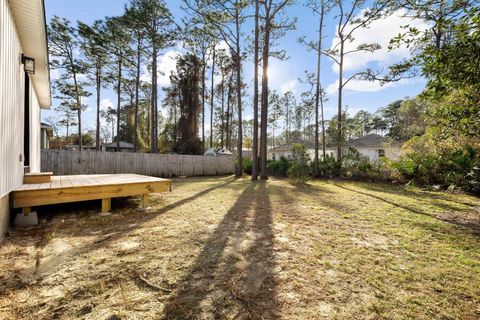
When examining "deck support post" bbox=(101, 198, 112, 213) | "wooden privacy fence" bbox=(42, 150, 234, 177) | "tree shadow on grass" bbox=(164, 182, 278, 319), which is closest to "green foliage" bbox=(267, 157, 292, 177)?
"wooden privacy fence" bbox=(42, 150, 234, 177)

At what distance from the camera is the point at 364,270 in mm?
1819

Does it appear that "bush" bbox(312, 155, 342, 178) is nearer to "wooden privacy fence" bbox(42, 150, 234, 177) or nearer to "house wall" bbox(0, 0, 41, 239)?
"wooden privacy fence" bbox(42, 150, 234, 177)

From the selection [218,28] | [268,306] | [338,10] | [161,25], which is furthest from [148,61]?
[268,306]

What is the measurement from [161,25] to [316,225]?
14087 millimetres

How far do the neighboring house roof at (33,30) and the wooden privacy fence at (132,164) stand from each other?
4.37 meters

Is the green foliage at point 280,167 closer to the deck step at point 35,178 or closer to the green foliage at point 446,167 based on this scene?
the green foliage at point 446,167

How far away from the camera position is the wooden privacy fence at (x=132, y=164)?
324 inches

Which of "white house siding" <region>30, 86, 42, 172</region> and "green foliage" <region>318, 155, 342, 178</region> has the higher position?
"white house siding" <region>30, 86, 42, 172</region>

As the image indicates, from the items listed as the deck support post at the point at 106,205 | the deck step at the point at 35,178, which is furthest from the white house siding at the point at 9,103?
the deck support post at the point at 106,205

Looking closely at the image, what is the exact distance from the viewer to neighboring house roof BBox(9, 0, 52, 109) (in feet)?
9.52

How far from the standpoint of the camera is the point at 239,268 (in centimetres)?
184

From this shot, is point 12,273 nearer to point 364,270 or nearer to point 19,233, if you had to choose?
point 19,233

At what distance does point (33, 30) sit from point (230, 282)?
4780 millimetres

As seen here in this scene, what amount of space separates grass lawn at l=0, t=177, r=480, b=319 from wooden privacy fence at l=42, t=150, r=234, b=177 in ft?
20.6
